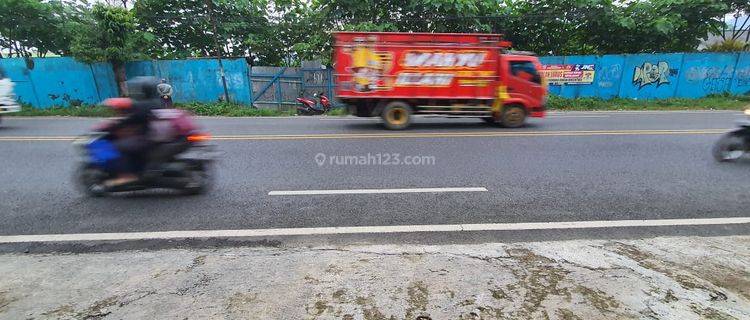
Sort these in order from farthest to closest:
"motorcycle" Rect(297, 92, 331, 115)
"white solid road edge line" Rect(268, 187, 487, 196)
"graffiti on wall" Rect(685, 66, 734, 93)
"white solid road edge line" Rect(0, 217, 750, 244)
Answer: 1. "graffiti on wall" Rect(685, 66, 734, 93)
2. "motorcycle" Rect(297, 92, 331, 115)
3. "white solid road edge line" Rect(268, 187, 487, 196)
4. "white solid road edge line" Rect(0, 217, 750, 244)

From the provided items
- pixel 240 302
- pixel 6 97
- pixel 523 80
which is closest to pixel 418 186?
pixel 240 302

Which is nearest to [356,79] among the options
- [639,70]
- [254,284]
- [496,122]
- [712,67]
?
[496,122]

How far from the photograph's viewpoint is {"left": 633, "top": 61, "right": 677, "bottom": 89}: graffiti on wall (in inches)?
709

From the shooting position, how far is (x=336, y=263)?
10.0 ft

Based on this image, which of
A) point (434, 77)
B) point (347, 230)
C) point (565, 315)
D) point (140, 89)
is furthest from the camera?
point (434, 77)

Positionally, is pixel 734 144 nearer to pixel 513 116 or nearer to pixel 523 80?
pixel 513 116

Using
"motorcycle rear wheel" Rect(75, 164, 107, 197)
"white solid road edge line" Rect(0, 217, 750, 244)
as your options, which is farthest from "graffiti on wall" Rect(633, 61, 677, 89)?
"motorcycle rear wheel" Rect(75, 164, 107, 197)

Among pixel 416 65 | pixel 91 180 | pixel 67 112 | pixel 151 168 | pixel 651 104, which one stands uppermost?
pixel 416 65

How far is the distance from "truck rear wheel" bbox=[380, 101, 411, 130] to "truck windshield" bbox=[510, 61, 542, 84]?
297 centimetres

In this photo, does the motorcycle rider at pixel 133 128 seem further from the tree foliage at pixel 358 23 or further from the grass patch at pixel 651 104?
the grass patch at pixel 651 104

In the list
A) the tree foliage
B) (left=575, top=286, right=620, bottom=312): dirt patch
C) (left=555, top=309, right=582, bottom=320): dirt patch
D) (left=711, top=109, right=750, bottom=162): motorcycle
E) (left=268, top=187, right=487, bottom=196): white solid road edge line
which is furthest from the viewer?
the tree foliage

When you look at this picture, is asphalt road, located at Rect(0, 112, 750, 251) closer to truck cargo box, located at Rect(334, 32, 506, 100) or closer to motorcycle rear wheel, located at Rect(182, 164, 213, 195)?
motorcycle rear wheel, located at Rect(182, 164, 213, 195)

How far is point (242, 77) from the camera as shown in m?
17.2

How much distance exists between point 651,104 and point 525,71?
33.6 ft
